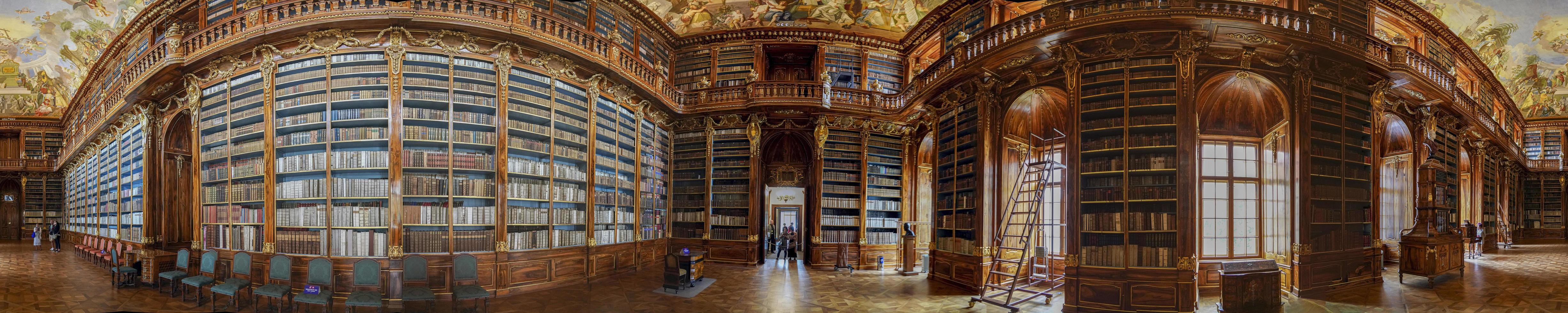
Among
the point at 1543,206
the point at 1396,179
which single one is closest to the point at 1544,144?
the point at 1543,206

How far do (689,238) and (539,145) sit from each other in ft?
15.7

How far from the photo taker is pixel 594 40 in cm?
878

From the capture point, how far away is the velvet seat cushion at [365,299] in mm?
5992

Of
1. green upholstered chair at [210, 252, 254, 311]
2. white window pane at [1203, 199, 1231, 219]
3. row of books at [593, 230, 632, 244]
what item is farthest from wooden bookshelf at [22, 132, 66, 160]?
white window pane at [1203, 199, 1231, 219]

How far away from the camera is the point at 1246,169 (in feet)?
26.8

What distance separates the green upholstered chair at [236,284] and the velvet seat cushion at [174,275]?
0.39m

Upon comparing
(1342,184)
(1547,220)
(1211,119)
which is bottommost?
(1547,220)

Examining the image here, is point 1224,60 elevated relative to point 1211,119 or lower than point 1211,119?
elevated

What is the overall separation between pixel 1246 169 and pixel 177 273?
43.9ft

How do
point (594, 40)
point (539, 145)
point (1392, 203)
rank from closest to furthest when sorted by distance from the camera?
point (539, 145)
point (594, 40)
point (1392, 203)

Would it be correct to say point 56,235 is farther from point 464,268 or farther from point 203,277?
point 464,268

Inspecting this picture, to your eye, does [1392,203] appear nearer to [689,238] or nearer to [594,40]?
[689,238]

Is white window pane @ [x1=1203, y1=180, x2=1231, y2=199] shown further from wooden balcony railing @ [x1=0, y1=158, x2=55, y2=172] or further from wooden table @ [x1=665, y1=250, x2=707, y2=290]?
wooden balcony railing @ [x1=0, y1=158, x2=55, y2=172]

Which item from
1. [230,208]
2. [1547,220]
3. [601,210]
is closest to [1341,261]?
[601,210]
